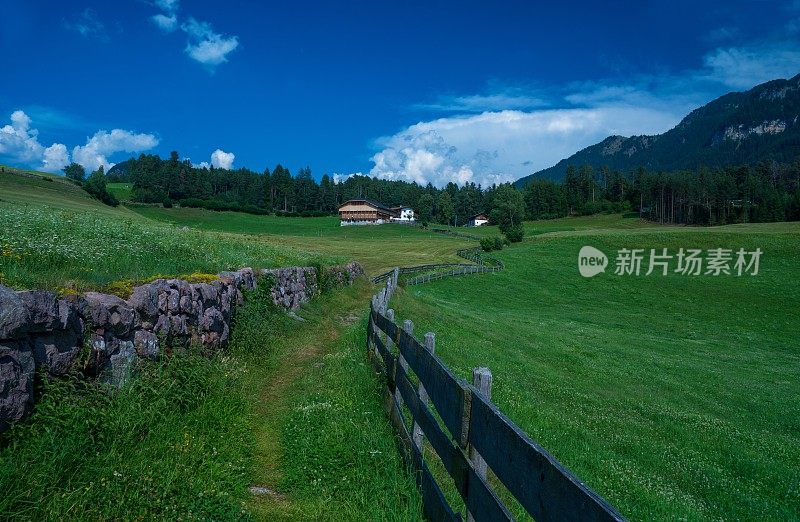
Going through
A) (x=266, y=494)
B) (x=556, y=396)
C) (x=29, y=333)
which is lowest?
(x=556, y=396)

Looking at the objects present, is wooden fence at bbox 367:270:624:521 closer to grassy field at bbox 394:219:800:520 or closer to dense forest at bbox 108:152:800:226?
grassy field at bbox 394:219:800:520

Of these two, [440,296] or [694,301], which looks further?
[694,301]

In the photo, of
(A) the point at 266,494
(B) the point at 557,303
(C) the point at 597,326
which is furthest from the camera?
(B) the point at 557,303

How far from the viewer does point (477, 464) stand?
393 centimetres

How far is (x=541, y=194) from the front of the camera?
174 m

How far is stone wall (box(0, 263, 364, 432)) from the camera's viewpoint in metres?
5.42

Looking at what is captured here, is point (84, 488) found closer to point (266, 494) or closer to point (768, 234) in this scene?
point (266, 494)

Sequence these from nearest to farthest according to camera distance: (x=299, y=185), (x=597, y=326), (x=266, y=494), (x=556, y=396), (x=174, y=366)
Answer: (x=266, y=494)
(x=174, y=366)
(x=556, y=396)
(x=597, y=326)
(x=299, y=185)

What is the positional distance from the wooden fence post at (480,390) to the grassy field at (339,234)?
67.3m

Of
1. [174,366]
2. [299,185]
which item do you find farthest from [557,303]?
[299,185]

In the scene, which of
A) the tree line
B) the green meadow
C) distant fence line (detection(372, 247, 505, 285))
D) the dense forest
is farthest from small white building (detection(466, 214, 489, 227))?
the green meadow

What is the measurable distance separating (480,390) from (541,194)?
585 feet

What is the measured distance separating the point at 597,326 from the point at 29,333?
3374 cm

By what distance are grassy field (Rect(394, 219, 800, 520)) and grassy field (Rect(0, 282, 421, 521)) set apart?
3.42 metres
